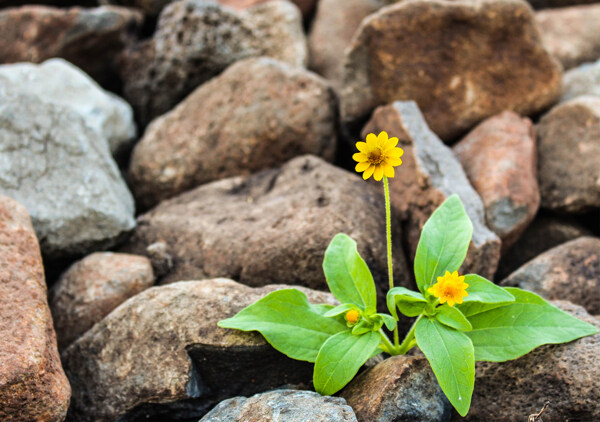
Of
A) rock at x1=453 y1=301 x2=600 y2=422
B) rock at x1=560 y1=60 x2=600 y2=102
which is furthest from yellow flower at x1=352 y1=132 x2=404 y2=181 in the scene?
rock at x1=560 y1=60 x2=600 y2=102

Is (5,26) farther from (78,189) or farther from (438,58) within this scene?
(438,58)

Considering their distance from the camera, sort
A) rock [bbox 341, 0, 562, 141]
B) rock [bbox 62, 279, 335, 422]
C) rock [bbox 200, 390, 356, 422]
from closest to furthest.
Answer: rock [bbox 200, 390, 356, 422]
rock [bbox 62, 279, 335, 422]
rock [bbox 341, 0, 562, 141]

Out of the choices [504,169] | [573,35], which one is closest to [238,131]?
[504,169]

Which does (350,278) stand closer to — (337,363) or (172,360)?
(337,363)

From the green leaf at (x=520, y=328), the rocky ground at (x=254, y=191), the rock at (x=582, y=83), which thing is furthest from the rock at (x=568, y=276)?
the rock at (x=582, y=83)

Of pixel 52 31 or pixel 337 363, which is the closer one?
pixel 337 363

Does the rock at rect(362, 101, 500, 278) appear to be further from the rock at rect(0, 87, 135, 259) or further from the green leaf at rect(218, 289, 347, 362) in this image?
the rock at rect(0, 87, 135, 259)
